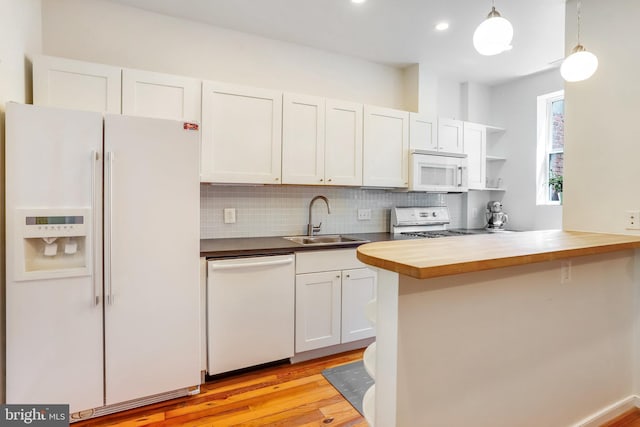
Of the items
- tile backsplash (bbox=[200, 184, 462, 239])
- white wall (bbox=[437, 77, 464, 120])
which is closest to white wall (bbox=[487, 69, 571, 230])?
white wall (bbox=[437, 77, 464, 120])

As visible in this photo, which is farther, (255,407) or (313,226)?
(313,226)

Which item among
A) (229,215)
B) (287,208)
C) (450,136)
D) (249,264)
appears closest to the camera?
(249,264)

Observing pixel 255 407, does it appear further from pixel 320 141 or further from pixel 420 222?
pixel 420 222

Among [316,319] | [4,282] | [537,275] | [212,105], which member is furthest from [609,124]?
[4,282]

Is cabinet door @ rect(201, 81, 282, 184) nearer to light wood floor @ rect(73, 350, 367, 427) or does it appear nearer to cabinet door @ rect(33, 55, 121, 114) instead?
cabinet door @ rect(33, 55, 121, 114)

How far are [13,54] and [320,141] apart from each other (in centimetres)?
199

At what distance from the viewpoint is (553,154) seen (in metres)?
3.68

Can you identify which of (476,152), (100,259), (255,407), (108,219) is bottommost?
(255,407)

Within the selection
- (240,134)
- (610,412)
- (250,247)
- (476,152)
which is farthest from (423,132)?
(610,412)

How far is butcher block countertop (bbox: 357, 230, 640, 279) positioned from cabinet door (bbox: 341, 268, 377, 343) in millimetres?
1109

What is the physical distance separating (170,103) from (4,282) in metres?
1.40

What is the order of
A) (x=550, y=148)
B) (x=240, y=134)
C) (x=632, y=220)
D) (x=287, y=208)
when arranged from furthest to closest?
(x=550, y=148) → (x=287, y=208) → (x=240, y=134) → (x=632, y=220)

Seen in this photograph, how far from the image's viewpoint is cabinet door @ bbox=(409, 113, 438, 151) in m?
3.29

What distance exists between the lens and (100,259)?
1.81 m
